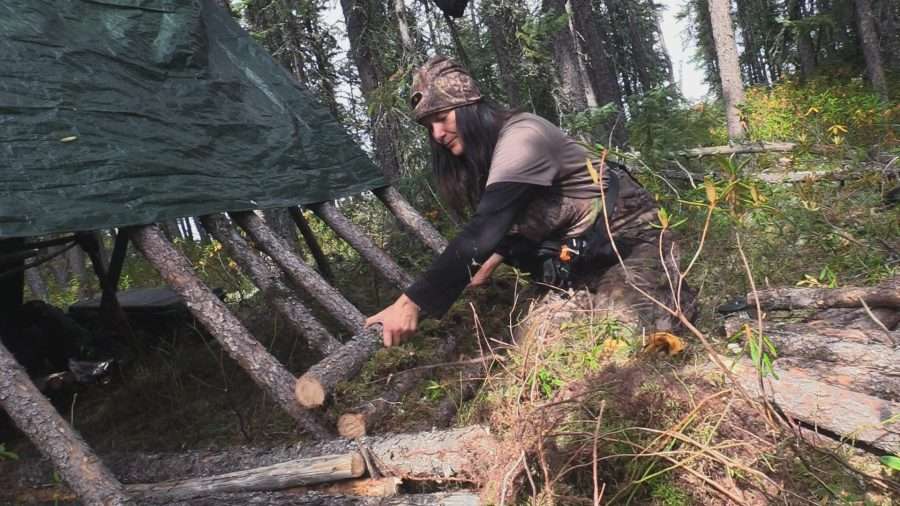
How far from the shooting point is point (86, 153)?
3.84m

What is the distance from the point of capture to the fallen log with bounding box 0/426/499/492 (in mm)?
2490

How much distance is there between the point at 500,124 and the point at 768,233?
293 centimetres

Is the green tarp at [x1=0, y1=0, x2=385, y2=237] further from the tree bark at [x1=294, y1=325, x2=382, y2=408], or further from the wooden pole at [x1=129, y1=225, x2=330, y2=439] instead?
the tree bark at [x1=294, y1=325, x2=382, y2=408]

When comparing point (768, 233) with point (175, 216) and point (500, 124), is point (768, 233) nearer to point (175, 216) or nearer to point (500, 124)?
point (500, 124)

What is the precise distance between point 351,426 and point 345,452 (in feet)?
0.69

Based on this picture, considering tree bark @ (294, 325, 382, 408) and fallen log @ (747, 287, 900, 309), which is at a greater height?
tree bark @ (294, 325, 382, 408)

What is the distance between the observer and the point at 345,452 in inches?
108

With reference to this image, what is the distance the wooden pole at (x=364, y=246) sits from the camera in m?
4.92

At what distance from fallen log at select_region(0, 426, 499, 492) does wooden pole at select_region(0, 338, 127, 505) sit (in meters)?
0.53

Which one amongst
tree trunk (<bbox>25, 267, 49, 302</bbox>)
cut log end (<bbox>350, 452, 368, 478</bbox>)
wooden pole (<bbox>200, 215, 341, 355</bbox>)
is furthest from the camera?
tree trunk (<bbox>25, 267, 49, 302</bbox>)

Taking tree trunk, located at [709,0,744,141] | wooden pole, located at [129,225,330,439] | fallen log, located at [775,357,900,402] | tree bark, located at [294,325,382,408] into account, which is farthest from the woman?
tree trunk, located at [709,0,744,141]

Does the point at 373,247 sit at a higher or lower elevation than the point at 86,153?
lower

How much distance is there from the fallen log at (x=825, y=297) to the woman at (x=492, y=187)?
1.00 metres

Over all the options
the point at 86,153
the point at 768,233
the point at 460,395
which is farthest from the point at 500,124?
the point at 768,233
